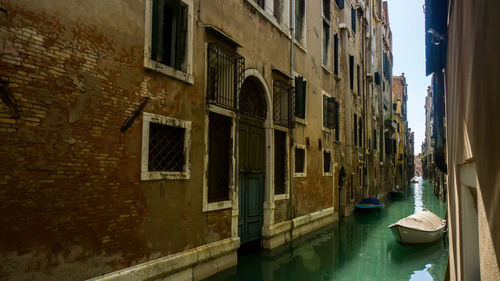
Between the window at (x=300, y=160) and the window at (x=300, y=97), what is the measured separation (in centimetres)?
113

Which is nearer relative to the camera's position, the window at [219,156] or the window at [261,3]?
→ the window at [219,156]

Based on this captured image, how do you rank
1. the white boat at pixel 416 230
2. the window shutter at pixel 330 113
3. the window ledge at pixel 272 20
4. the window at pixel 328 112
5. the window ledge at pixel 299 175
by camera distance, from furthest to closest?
1. the window shutter at pixel 330 113
2. the window at pixel 328 112
3. the window ledge at pixel 299 175
4. the white boat at pixel 416 230
5. the window ledge at pixel 272 20

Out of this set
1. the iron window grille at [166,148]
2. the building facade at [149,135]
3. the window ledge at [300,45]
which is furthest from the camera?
the window ledge at [300,45]

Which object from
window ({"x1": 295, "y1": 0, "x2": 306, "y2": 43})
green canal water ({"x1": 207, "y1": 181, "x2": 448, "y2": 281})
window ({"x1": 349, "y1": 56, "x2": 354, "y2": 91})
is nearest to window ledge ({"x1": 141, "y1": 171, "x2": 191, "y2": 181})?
green canal water ({"x1": 207, "y1": 181, "x2": 448, "y2": 281})

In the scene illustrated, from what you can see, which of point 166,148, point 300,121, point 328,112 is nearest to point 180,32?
point 166,148

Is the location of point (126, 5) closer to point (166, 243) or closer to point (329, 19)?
point (166, 243)

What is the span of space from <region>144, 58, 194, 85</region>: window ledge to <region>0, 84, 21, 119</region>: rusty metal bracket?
2195 millimetres

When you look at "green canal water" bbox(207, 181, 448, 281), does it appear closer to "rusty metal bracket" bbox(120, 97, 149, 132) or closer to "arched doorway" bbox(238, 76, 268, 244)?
"arched doorway" bbox(238, 76, 268, 244)

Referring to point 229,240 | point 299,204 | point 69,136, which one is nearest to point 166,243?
point 229,240

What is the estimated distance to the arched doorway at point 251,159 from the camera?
9.07 metres

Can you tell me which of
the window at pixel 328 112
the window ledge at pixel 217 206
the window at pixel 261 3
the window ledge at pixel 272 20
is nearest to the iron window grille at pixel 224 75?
the window ledge at pixel 272 20

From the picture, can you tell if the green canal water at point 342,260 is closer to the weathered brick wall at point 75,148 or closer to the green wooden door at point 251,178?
the green wooden door at point 251,178

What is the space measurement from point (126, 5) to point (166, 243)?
4.08 meters

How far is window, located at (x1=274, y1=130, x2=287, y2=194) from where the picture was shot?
1072 centimetres
